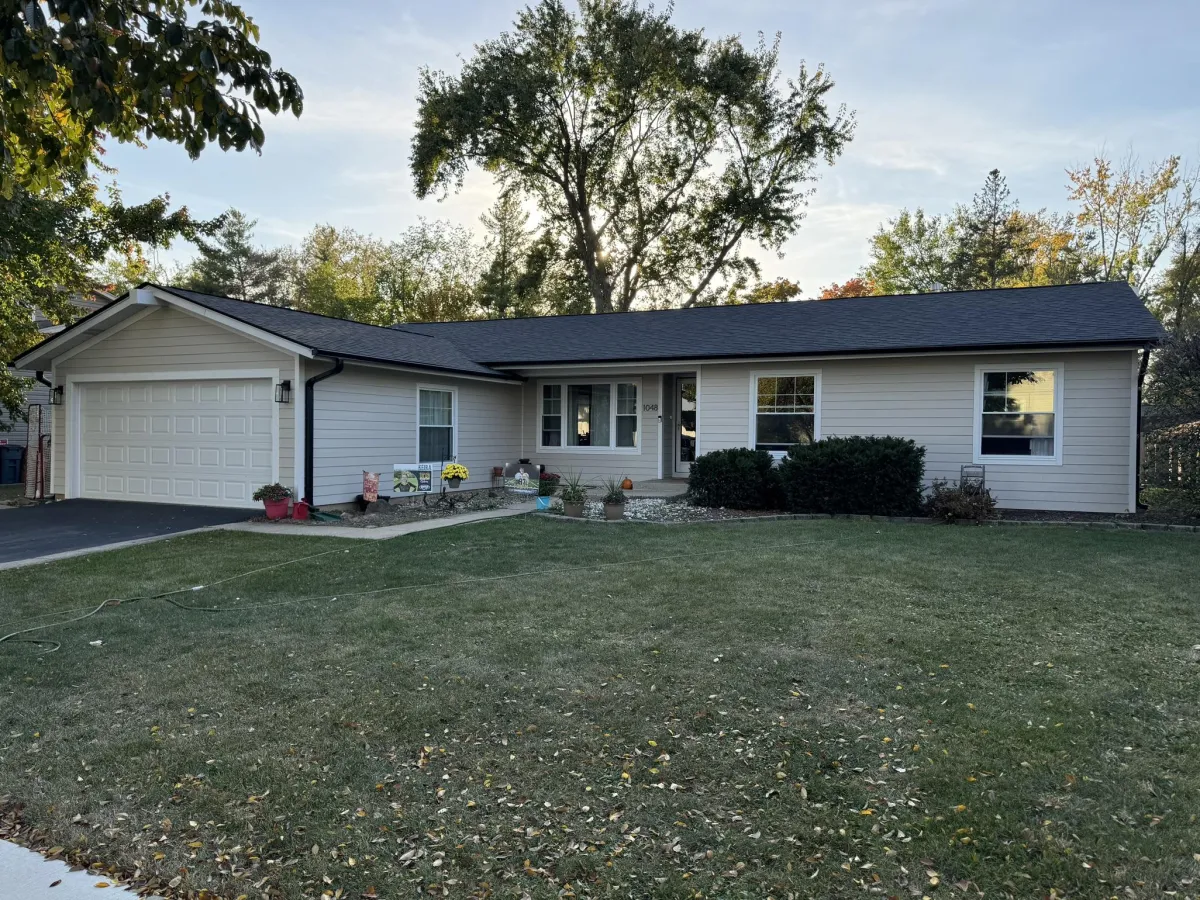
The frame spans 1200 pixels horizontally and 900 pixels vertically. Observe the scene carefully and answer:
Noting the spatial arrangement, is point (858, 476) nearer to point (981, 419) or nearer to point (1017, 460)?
point (981, 419)

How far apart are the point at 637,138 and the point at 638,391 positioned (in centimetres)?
1679

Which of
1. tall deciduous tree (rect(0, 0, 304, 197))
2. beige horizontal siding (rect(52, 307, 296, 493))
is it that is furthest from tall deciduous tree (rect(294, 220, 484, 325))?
tall deciduous tree (rect(0, 0, 304, 197))

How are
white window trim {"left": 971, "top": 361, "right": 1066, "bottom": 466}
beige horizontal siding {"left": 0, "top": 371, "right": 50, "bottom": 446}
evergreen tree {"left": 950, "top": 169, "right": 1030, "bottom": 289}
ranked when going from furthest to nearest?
evergreen tree {"left": 950, "top": 169, "right": 1030, "bottom": 289} < beige horizontal siding {"left": 0, "top": 371, "right": 50, "bottom": 446} < white window trim {"left": 971, "top": 361, "right": 1066, "bottom": 466}

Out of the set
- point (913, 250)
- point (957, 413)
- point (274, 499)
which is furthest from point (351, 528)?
point (913, 250)

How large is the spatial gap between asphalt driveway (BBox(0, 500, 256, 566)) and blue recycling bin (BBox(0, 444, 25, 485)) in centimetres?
864

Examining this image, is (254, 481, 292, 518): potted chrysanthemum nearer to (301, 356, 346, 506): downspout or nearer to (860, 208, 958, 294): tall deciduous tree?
(301, 356, 346, 506): downspout

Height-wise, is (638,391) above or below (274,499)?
above

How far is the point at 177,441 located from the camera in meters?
12.3

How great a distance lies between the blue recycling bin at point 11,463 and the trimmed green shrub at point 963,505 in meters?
20.5

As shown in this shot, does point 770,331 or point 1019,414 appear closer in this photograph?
point 1019,414

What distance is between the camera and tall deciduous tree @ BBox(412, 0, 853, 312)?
86.7 feet

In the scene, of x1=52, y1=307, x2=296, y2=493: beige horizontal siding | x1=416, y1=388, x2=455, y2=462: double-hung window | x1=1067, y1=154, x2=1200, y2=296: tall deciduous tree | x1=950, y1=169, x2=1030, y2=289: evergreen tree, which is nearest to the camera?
x1=52, y1=307, x2=296, y2=493: beige horizontal siding

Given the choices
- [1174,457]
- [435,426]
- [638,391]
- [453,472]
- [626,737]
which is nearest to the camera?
[626,737]

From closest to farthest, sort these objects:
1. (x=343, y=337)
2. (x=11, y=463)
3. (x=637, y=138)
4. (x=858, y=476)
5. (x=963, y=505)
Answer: (x=963, y=505)
(x=858, y=476)
(x=343, y=337)
(x=11, y=463)
(x=637, y=138)
